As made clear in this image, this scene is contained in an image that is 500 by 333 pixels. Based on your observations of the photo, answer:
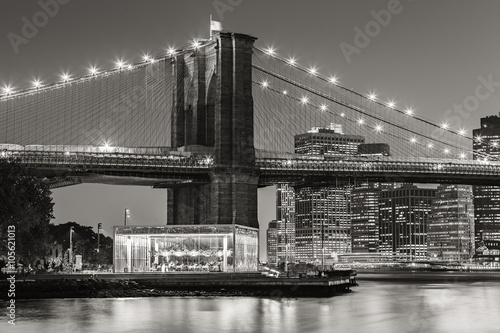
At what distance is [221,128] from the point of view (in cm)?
9725

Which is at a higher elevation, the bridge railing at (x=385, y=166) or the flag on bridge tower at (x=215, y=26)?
the flag on bridge tower at (x=215, y=26)

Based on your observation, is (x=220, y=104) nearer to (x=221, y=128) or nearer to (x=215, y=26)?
(x=221, y=128)

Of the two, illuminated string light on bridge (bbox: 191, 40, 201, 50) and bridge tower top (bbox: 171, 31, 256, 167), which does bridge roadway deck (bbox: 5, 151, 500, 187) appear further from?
illuminated string light on bridge (bbox: 191, 40, 201, 50)

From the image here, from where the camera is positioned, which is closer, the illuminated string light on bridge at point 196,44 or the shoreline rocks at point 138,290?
the shoreline rocks at point 138,290

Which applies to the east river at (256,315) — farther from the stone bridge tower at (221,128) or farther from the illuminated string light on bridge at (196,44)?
the illuminated string light on bridge at (196,44)

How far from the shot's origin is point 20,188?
2808 inches

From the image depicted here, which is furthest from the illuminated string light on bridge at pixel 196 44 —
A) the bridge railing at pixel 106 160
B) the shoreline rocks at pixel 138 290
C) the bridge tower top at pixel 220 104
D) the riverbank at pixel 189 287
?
the shoreline rocks at pixel 138 290

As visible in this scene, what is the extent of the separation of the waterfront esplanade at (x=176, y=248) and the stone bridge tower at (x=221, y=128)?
6.63 metres

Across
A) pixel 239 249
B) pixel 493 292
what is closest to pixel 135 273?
pixel 239 249

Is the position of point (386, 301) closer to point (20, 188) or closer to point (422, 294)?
point (422, 294)

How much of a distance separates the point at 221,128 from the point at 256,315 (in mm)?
41588

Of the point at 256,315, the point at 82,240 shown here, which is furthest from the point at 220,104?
the point at 82,240

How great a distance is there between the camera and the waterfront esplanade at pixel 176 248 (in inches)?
3445

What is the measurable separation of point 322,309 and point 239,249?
27.5 m
